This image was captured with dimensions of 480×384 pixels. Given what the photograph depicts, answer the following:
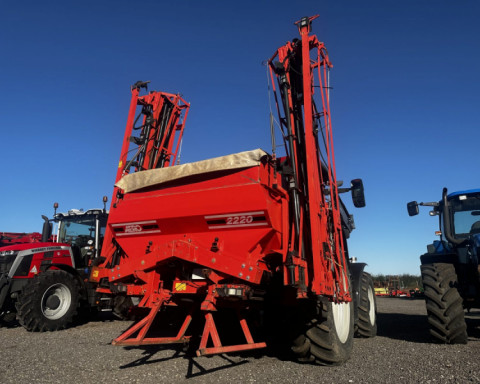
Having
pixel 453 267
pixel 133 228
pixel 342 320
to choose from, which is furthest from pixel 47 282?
pixel 453 267

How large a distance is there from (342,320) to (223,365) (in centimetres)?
184

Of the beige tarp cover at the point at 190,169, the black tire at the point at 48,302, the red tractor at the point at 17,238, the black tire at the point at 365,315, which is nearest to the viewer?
the beige tarp cover at the point at 190,169

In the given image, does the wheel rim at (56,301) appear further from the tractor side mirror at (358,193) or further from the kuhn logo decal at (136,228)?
the tractor side mirror at (358,193)

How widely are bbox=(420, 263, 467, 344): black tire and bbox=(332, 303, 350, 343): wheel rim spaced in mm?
1430

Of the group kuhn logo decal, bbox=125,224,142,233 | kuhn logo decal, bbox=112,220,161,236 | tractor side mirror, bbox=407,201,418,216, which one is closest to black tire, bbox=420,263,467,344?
tractor side mirror, bbox=407,201,418,216

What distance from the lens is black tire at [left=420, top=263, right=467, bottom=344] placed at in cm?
565

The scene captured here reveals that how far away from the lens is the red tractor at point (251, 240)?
4.18m

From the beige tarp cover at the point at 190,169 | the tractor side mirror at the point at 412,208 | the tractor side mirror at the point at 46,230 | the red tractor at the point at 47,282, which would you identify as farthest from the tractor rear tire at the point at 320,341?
the tractor side mirror at the point at 46,230

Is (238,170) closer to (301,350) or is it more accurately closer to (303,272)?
(303,272)

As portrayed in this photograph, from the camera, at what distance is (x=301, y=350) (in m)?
4.34

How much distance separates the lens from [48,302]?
784cm

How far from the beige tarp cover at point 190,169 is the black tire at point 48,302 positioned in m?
3.95

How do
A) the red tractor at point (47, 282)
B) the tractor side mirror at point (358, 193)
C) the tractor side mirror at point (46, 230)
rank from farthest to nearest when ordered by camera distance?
the tractor side mirror at point (46, 230) → the red tractor at point (47, 282) → the tractor side mirror at point (358, 193)

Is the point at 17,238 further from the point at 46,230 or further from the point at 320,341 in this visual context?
the point at 320,341
